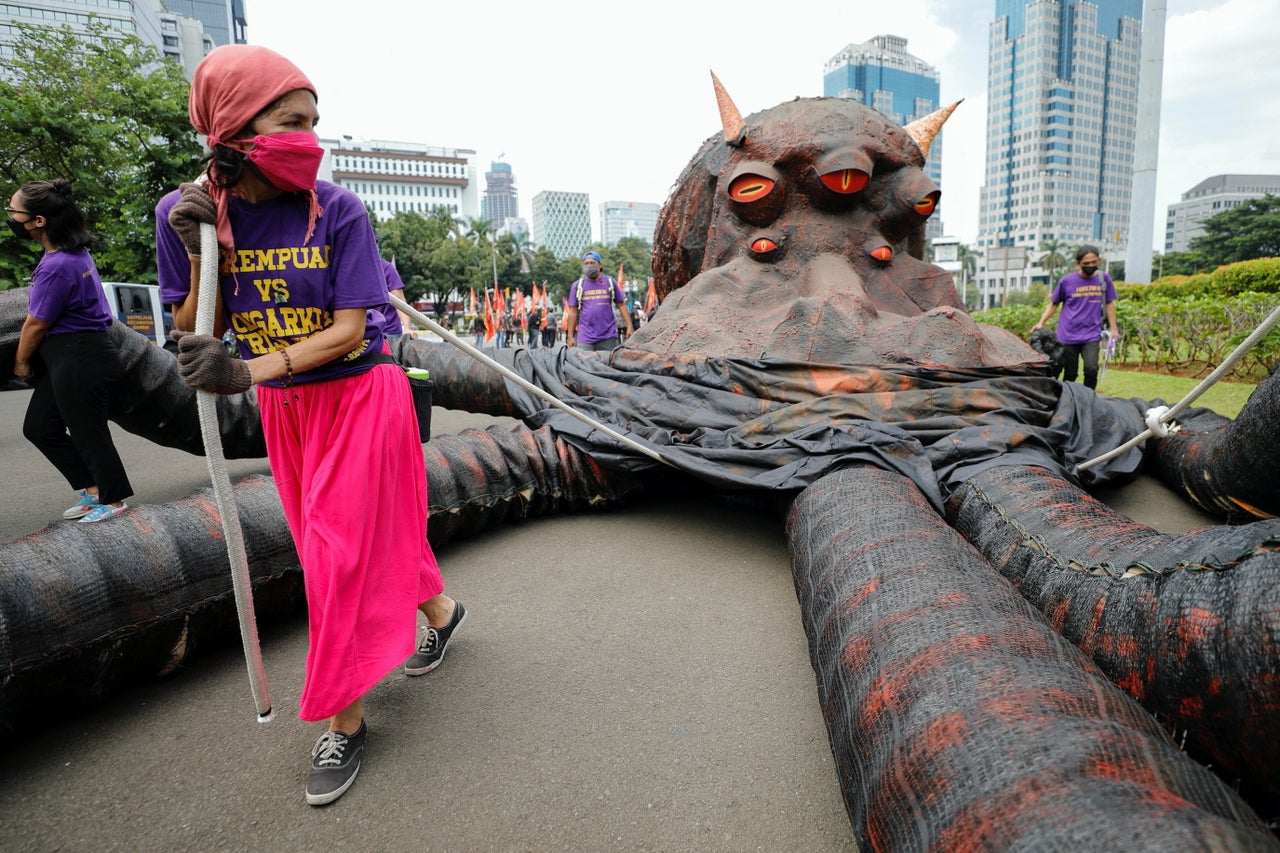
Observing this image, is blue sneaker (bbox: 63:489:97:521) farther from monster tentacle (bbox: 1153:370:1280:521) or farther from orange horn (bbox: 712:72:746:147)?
monster tentacle (bbox: 1153:370:1280:521)

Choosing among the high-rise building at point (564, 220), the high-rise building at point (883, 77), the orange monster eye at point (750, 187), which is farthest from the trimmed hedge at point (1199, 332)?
the high-rise building at point (564, 220)

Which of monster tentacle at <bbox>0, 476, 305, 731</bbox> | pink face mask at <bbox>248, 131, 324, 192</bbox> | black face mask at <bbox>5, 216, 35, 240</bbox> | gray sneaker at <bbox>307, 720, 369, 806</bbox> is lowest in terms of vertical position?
gray sneaker at <bbox>307, 720, 369, 806</bbox>

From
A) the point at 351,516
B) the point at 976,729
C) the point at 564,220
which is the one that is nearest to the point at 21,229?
the point at 351,516

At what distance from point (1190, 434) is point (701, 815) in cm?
345

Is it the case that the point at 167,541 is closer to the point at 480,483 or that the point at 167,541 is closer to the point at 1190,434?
the point at 480,483

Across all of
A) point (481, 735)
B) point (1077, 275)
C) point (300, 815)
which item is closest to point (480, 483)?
point (481, 735)

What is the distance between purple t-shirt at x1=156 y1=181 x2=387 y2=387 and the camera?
189 centimetres

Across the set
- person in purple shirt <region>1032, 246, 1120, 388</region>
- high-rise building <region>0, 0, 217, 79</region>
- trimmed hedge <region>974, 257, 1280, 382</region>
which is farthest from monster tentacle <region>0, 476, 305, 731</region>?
high-rise building <region>0, 0, 217, 79</region>

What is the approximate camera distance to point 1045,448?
3143 mm

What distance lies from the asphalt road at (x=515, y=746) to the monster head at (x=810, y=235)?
1663mm

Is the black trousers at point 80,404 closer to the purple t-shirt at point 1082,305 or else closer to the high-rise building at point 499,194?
the purple t-shirt at point 1082,305

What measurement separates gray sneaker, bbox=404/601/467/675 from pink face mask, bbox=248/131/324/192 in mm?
1439

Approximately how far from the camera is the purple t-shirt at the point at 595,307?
8.16 m

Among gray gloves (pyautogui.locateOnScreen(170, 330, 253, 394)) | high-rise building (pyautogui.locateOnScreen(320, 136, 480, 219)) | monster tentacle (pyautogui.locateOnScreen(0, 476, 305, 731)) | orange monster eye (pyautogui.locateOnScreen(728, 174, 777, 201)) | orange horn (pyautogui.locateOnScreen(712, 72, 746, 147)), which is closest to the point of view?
gray gloves (pyautogui.locateOnScreen(170, 330, 253, 394))
